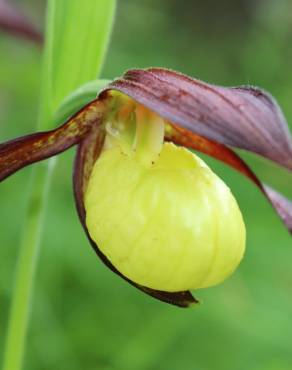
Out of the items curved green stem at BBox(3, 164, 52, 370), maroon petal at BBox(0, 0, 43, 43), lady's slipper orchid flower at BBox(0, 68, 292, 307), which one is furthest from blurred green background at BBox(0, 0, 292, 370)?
lady's slipper orchid flower at BBox(0, 68, 292, 307)

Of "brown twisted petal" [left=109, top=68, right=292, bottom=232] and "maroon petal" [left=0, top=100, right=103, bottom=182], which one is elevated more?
"brown twisted petal" [left=109, top=68, right=292, bottom=232]

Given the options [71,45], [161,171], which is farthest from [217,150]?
[71,45]

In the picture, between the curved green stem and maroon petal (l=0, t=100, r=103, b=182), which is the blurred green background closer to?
the curved green stem

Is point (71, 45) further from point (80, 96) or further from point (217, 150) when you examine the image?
point (217, 150)

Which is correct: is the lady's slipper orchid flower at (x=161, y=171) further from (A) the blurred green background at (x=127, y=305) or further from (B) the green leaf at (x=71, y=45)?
(A) the blurred green background at (x=127, y=305)

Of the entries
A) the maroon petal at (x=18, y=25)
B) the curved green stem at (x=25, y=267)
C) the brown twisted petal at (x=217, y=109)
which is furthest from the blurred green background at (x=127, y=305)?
the brown twisted petal at (x=217, y=109)
